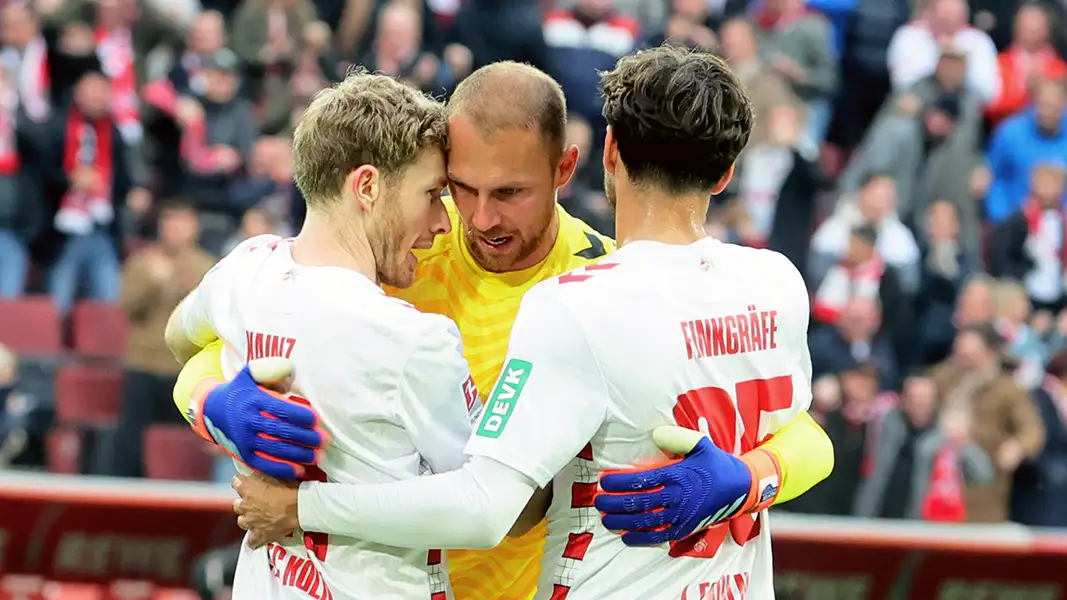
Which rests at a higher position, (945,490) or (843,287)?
(843,287)

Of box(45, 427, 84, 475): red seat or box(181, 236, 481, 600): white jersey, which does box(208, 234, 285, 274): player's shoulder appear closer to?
box(181, 236, 481, 600): white jersey

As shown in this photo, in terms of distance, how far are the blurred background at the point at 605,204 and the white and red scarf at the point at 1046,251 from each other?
0.07 feet

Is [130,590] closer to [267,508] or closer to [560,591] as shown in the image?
[267,508]

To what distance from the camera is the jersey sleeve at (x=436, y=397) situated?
3328 millimetres

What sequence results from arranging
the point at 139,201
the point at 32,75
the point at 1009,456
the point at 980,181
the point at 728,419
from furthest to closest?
1. the point at 980,181
2. the point at 32,75
3. the point at 139,201
4. the point at 1009,456
5. the point at 728,419

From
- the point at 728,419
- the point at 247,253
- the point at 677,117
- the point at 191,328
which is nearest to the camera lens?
the point at 677,117

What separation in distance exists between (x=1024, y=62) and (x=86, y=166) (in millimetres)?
7469

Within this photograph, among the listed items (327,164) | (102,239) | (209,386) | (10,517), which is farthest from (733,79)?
(102,239)

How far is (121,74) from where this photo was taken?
36.0 feet

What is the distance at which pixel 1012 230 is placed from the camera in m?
11.4

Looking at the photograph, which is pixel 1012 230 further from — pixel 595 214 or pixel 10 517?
pixel 10 517

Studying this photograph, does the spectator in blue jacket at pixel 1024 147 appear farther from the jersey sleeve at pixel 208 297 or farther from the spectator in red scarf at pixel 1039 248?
the jersey sleeve at pixel 208 297

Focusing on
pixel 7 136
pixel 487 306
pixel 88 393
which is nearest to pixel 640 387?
pixel 487 306

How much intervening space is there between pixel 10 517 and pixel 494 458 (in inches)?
192
